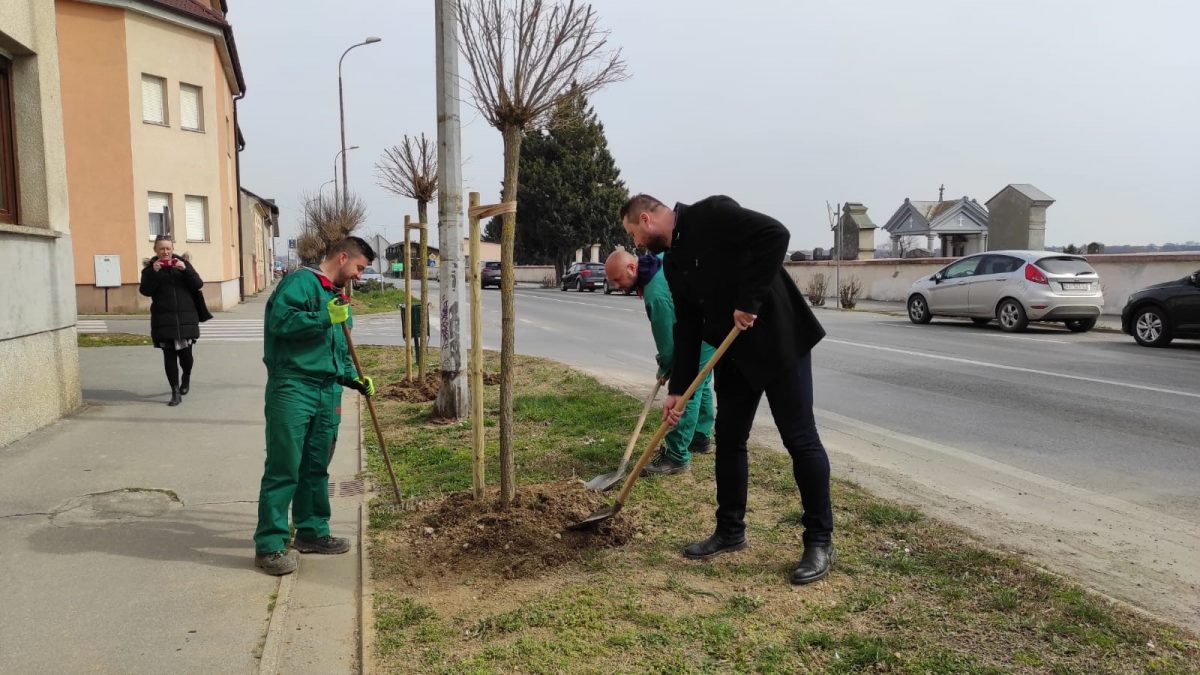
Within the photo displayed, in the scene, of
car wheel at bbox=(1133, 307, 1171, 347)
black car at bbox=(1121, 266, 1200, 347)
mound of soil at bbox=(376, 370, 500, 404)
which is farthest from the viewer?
car wheel at bbox=(1133, 307, 1171, 347)

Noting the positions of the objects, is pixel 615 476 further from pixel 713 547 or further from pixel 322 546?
pixel 322 546

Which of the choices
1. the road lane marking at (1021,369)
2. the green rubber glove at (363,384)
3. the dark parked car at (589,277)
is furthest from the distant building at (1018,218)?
the green rubber glove at (363,384)

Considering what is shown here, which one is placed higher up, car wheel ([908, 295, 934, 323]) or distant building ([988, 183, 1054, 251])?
distant building ([988, 183, 1054, 251])

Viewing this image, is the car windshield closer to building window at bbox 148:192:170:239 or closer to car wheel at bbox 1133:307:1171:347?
car wheel at bbox 1133:307:1171:347

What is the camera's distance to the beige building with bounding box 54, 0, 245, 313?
1870cm

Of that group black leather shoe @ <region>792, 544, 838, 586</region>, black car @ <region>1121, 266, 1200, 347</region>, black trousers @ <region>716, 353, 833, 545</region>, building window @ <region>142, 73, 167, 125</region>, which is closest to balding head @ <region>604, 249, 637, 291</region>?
black trousers @ <region>716, 353, 833, 545</region>

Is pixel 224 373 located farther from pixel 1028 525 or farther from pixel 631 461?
pixel 1028 525

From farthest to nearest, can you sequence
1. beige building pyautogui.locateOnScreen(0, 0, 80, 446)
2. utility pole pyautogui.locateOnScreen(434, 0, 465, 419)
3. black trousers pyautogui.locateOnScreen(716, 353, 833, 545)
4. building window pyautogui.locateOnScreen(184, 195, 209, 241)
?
building window pyautogui.locateOnScreen(184, 195, 209, 241) < utility pole pyautogui.locateOnScreen(434, 0, 465, 419) < beige building pyautogui.locateOnScreen(0, 0, 80, 446) < black trousers pyautogui.locateOnScreen(716, 353, 833, 545)

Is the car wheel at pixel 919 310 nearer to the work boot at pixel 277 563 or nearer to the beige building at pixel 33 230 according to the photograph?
the beige building at pixel 33 230

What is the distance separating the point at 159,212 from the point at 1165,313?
21.8 meters

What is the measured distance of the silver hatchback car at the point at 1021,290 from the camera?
47.8 ft

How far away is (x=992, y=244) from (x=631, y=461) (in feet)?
66.6

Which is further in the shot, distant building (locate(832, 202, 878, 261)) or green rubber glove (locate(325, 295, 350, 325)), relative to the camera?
distant building (locate(832, 202, 878, 261))

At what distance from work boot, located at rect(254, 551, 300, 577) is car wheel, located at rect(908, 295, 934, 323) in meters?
15.8
